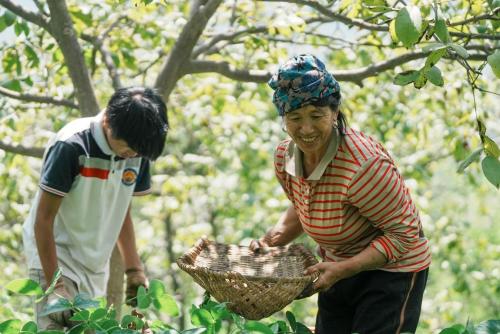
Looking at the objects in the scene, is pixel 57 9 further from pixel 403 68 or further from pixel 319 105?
pixel 403 68

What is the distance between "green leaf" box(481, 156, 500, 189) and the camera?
6.66ft

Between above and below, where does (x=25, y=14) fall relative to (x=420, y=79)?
above

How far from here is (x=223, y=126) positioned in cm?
644

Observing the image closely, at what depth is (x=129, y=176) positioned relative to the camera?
3137 millimetres

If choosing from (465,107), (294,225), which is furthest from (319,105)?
(465,107)

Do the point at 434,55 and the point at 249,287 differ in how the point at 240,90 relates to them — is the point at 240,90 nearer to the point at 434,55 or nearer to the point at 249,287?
the point at 249,287

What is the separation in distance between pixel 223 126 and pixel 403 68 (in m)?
2.04

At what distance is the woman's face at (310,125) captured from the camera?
2.39m

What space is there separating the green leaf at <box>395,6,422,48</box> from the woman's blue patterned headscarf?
40 cm

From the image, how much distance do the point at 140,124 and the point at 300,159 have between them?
0.60 meters

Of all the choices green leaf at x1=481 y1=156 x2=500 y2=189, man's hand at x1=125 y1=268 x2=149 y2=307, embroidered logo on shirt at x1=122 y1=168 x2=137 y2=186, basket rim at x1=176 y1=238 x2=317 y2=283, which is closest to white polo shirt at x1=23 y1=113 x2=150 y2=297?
embroidered logo on shirt at x1=122 y1=168 x2=137 y2=186

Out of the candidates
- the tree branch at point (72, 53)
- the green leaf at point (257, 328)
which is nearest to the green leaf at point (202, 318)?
the green leaf at point (257, 328)

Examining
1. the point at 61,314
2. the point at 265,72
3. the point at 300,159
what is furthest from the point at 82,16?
the point at 300,159

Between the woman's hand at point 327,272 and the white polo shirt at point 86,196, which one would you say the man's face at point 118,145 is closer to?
the white polo shirt at point 86,196
